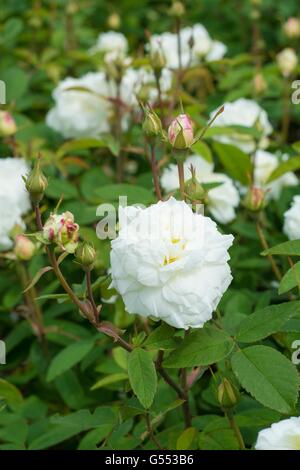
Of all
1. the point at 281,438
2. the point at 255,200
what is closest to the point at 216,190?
the point at 255,200

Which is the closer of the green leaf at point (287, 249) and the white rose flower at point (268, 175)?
the green leaf at point (287, 249)

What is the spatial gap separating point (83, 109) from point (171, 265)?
43.2 inches

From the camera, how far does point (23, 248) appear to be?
4.83 feet

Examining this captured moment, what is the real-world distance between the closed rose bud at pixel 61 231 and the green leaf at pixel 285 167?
718mm

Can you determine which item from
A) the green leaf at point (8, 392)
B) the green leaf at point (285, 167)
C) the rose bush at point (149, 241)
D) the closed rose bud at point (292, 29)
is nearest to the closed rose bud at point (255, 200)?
the rose bush at point (149, 241)

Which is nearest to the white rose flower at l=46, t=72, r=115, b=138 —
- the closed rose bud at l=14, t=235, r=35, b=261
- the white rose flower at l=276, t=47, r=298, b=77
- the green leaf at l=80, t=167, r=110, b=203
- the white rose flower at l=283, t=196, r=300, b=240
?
the green leaf at l=80, t=167, r=110, b=203

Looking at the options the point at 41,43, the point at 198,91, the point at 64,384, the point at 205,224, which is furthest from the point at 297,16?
the point at 205,224

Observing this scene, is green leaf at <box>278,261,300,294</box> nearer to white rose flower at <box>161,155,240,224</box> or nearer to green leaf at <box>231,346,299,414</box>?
green leaf at <box>231,346,299,414</box>

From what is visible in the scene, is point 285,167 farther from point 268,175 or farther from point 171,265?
point 171,265

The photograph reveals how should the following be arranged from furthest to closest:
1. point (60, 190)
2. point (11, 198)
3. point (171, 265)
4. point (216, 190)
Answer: point (60, 190), point (216, 190), point (11, 198), point (171, 265)

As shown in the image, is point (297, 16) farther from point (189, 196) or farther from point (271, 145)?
point (189, 196)

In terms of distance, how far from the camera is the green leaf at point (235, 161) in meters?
1.79

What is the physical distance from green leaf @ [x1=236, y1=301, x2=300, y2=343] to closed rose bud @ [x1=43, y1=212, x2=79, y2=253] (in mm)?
264

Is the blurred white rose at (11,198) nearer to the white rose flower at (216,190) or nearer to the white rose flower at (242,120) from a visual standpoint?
the white rose flower at (216,190)
